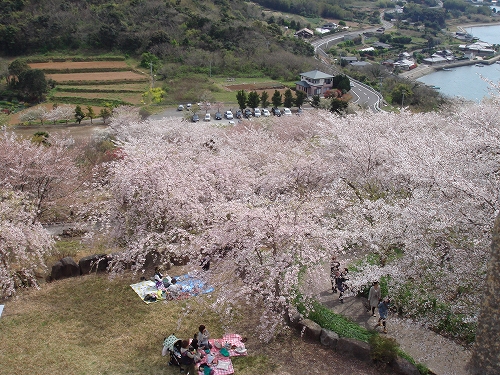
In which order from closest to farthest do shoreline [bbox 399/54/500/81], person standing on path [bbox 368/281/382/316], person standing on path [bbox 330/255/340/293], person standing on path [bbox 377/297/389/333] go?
person standing on path [bbox 377/297/389/333] < person standing on path [bbox 368/281/382/316] < person standing on path [bbox 330/255/340/293] < shoreline [bbox 399/54/500/81]

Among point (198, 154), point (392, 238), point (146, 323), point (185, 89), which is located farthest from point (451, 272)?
point (185, 89)

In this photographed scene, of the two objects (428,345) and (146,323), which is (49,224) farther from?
(428,345)

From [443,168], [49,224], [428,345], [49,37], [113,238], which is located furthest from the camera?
[49,37]

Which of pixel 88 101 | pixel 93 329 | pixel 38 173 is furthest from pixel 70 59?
pixel 93 329

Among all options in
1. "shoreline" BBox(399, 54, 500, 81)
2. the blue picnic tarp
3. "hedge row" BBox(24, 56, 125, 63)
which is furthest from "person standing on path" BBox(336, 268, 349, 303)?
"shoreline" BBox(399, 54, 500, 81)

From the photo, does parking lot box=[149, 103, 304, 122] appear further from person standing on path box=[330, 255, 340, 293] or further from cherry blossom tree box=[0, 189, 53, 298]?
person standing on path box=[330, 255, 340, 293]
